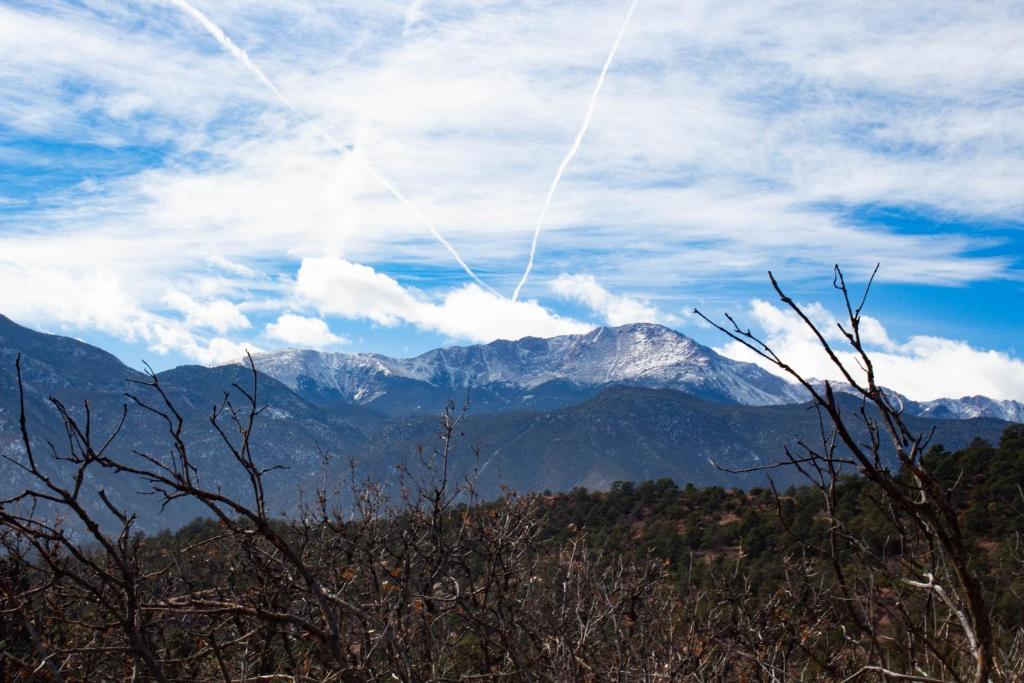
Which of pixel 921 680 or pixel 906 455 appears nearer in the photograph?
pixel 906 455

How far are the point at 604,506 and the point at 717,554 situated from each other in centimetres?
1300

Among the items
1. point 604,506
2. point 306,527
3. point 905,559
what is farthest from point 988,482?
point 905,559

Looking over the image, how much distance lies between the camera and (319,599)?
106 inches

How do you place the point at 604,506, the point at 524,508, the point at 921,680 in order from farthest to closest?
the point at 604,506
the point at 524,508
the point at 921,680

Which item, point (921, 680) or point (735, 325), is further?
point (735, 325)

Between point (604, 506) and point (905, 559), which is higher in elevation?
point (905, 559)

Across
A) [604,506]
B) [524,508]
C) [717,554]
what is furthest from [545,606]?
[604,506]

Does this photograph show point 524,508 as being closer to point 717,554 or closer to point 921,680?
point 921,680

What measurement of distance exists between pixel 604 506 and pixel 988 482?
78.3ft

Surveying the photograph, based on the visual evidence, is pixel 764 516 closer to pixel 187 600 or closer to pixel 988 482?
pixel 988 482

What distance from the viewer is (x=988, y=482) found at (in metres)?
38.7

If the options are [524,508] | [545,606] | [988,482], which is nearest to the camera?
[545,606]

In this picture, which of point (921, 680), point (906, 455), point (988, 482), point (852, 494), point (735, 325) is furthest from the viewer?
point (852, 494)

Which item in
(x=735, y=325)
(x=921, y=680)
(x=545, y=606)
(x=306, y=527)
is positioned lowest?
(x=545, y=606)
